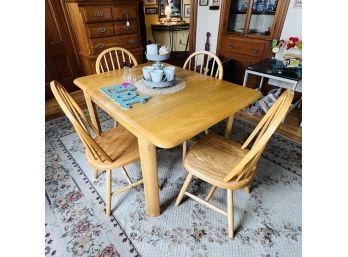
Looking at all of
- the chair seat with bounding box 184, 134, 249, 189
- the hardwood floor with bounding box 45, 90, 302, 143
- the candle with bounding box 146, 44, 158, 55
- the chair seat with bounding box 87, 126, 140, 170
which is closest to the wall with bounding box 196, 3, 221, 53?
the hardwood floor with bounding box 45, 90, 302, 143

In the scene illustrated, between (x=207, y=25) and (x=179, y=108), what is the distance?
2557mm

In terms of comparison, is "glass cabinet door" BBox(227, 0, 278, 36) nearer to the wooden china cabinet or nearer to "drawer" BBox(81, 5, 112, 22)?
the wooden china cabinet

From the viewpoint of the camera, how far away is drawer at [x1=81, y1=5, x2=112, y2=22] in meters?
2.41

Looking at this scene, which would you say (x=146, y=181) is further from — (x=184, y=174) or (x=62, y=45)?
(x=62, y=45)

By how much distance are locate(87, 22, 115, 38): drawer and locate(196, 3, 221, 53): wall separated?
1.40 meters

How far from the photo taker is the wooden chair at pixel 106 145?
1056 millimetres

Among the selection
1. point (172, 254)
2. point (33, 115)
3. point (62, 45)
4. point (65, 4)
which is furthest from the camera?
point (62, 45)

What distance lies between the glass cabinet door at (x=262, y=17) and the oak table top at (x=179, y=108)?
68.8 inches

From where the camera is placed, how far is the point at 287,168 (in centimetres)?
169

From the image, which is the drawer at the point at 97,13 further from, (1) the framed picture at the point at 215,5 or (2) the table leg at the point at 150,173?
(2) the table leg at the point at 150,173

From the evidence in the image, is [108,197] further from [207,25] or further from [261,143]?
[207,25]

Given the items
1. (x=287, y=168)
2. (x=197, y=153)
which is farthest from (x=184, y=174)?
(x=287, y=168)

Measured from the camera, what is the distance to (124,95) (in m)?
1.23
